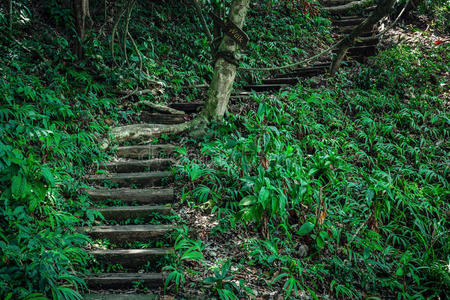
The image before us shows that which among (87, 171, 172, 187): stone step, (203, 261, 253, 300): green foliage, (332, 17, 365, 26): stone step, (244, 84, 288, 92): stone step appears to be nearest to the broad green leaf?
(203, 261, 253, 300): green foliage

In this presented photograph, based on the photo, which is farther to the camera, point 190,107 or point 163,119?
point 190,107

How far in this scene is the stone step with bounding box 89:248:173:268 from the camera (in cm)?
252

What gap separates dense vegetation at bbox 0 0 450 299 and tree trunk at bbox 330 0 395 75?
1.26 ft

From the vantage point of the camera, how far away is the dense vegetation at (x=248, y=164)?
2.36m

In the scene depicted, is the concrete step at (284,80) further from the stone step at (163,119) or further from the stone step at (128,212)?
the stone step at (128,212)

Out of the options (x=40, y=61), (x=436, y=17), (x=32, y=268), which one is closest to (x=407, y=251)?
(x=32, y=268)

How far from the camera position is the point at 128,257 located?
8.29ft

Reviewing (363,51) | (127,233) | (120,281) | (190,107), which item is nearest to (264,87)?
(190,107)

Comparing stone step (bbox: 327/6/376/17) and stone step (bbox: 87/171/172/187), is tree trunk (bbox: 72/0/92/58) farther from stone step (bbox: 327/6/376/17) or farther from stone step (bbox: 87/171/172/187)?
stone step (bbox: 327/6/376/17)

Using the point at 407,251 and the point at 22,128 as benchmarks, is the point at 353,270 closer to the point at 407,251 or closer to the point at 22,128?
the point at 407,251

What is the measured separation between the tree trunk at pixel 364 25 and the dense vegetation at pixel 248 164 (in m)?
0.38

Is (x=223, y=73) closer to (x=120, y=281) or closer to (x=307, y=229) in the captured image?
(x=307, y=229)

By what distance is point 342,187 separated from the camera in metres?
3.69

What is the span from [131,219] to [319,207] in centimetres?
197
